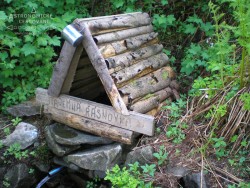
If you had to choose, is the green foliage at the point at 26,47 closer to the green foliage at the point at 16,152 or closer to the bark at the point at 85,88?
the bark at the point at 85,88

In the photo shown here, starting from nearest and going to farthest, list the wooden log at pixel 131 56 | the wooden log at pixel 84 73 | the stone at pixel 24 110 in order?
the wooden log at pixel 131 56 → the wooden log at pixel 84 73 → the stone at pixel 24 110

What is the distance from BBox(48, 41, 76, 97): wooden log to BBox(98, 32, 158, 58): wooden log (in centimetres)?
40

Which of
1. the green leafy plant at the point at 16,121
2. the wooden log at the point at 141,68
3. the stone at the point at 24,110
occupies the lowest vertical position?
the green leafy plant at the point at 16,121

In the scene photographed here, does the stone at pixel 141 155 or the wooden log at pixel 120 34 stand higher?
the wooden log at pixel 120 34

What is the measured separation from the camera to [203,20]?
5887 millimetres

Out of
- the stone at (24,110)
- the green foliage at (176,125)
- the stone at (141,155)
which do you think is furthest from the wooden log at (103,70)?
the stone at (24,110)

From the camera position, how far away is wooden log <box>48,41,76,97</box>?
4.20 m

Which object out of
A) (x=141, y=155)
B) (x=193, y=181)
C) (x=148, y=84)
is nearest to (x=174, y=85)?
(x=148, y=84)

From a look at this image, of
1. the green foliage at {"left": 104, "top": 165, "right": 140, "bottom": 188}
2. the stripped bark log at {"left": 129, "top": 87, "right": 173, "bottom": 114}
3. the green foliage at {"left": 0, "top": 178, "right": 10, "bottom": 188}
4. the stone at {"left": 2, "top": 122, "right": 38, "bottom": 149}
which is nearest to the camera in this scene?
the green foliage at {"left": 104, "top": 165, "right": 140, "bottom": 188}

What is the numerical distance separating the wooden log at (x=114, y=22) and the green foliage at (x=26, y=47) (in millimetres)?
1120

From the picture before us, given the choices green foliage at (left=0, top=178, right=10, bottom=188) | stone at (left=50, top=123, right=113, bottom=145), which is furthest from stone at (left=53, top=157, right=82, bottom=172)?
green foliage at (left=0, top=178, right=10, bottom=188)

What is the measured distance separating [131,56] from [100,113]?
0.86 meters

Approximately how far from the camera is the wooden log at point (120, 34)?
13.6 ft

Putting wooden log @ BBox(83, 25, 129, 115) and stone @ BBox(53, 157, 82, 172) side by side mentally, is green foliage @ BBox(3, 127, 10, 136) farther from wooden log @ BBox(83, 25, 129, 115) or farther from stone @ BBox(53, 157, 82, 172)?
wooden log @ BBox(83, 25, 129, 115)
